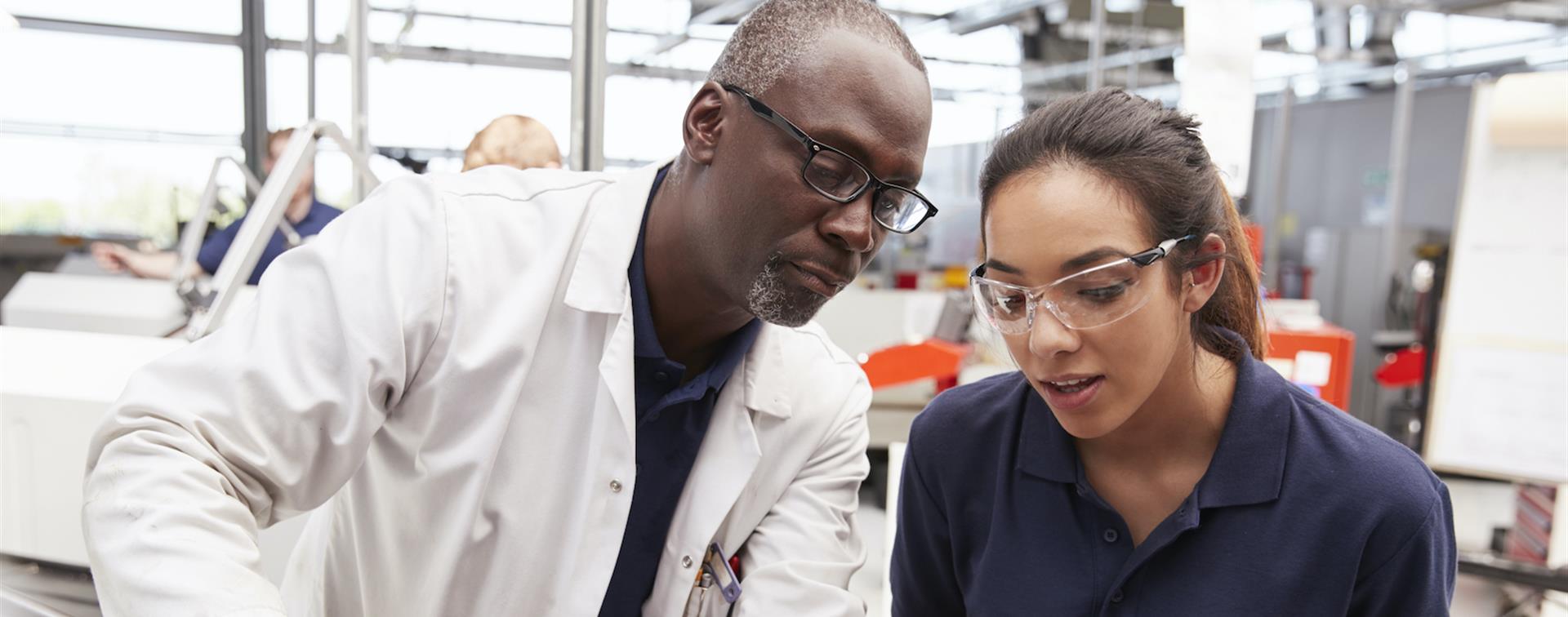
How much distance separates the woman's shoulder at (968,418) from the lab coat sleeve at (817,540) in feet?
0.33

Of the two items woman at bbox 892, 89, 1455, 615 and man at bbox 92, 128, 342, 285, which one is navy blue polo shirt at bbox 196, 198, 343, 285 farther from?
woman at bbox 892, 89, 1455, 615

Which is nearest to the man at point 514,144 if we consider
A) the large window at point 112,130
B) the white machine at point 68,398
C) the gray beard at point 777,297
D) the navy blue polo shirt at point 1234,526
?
the white machine at point 68,398

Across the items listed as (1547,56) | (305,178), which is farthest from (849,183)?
(1547,56)

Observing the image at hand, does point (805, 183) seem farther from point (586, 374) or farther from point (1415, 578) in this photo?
point (1415, 578)

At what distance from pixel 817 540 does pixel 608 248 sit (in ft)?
1.49

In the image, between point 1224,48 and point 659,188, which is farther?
point 1224,48

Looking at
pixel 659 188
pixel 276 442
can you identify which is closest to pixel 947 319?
pixel 659 188

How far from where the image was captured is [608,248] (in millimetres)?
1308

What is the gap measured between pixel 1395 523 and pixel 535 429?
0.95 metres

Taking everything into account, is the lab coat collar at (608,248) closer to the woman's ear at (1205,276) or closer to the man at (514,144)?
the woman's ear at (1205,276)

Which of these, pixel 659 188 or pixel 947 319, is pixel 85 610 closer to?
pixel 659 188

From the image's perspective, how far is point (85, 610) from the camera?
68.1 inches

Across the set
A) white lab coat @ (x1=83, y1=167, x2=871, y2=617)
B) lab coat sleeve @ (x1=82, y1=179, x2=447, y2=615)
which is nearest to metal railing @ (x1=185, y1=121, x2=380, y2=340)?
white lab coat @ (x1=83, y1=167, x2=871, y2=617)

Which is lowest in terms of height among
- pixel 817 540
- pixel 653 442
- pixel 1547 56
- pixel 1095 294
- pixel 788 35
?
pixel 817 540
